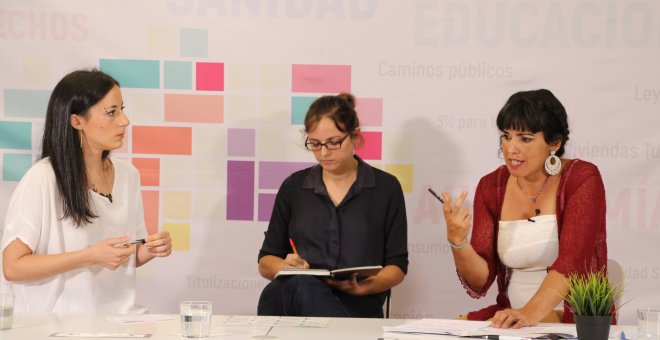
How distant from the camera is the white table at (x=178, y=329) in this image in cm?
229

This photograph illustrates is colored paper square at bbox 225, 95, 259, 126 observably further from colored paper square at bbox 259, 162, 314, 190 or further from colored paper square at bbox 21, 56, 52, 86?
colored paper square at bbox 21, 56, 52, 86

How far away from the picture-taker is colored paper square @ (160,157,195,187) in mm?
4168

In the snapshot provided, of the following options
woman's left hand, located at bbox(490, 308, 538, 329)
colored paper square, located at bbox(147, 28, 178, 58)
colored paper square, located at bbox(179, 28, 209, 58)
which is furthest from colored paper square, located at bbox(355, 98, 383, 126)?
woman's left hand, located at bbox(490, 308, 538, 329)

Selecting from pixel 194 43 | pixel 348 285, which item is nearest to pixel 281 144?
pixel 194 43

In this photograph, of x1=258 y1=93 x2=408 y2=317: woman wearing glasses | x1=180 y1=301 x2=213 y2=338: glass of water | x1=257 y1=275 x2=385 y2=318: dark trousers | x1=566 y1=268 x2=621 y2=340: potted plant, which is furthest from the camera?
x1=258 y1=93 x2=408 y2=317: woman wearing glasses

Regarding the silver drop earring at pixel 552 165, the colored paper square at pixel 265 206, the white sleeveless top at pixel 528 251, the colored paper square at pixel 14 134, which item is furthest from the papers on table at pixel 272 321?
the colored paper square at pixel 14 134

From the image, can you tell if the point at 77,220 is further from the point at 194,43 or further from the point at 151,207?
the point at 194,43

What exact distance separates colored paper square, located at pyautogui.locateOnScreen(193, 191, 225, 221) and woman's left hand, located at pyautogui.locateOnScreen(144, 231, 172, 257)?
1.06 m

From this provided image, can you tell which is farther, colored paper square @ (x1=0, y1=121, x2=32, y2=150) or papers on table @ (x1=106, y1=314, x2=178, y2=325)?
colored paper square @ (x1=0, y1=121, x2=32, y2=150)

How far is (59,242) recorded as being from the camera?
304cm

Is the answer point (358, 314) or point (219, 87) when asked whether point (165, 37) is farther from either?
point (358, 314)

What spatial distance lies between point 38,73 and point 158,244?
5.07 ft

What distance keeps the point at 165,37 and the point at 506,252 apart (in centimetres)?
197

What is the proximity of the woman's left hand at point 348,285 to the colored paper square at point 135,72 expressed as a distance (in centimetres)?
145
